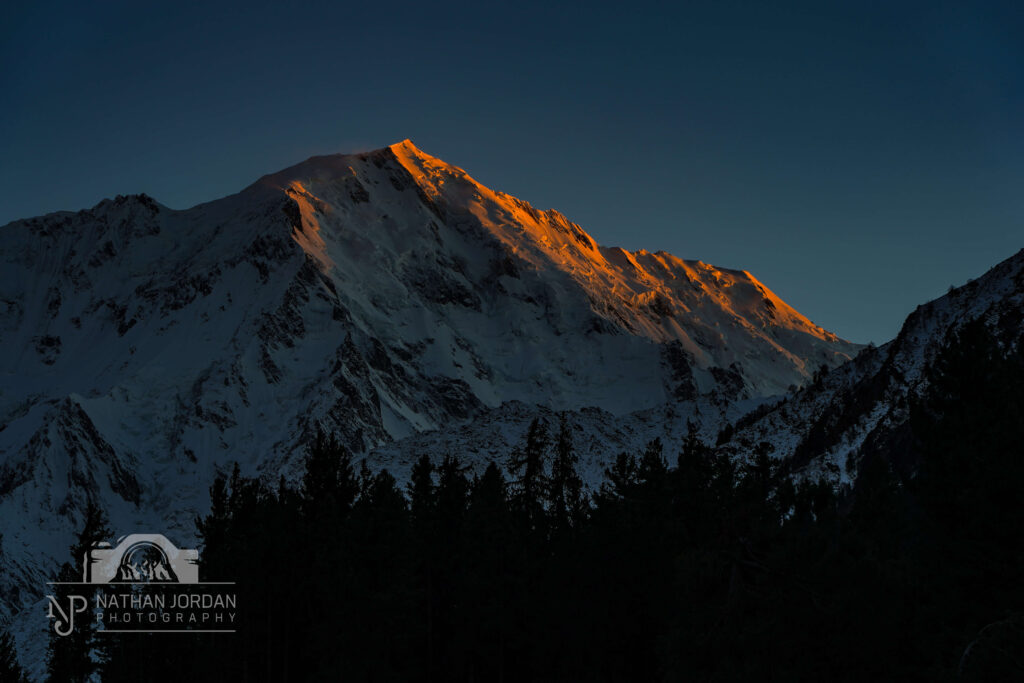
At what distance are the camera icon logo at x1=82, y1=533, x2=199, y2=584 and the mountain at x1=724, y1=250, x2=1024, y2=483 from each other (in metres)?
56.3

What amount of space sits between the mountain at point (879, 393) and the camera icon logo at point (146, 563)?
56268 millimetres

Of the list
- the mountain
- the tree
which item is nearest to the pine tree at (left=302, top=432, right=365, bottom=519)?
the tree

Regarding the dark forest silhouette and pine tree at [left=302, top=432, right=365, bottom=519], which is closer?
the dark forest silhouette

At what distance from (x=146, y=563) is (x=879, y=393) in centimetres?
8271

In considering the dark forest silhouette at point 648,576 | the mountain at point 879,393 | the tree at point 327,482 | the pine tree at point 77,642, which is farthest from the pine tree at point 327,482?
the mountain at point 879,393

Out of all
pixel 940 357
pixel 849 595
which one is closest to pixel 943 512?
pixel 940 357

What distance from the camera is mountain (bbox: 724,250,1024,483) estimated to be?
3696 inches

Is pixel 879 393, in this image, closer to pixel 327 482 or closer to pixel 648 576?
pixel 327 482

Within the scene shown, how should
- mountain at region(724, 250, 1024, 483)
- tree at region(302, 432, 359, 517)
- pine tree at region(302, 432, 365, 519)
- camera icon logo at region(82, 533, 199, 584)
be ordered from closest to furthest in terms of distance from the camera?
1. camera icon logo at region(82, 533, 199, 584)
2. pine tree at region(302, 432, 365, 519)
3. tree at region(302, 432, 359, 517)
4. mountain at region(724, 250, 1024, 483)

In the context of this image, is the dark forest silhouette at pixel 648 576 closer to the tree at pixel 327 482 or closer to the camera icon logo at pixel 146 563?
the tree at pixel 327 482

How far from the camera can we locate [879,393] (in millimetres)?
113562

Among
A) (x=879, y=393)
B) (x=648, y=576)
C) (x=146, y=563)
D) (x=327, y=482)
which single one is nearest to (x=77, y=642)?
(x=146, y=563)

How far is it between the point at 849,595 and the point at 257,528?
36840 millimetres

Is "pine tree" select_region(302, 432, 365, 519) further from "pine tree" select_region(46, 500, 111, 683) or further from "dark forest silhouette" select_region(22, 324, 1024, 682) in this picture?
"pine tree" select_region(46, 500, 111, 683)
